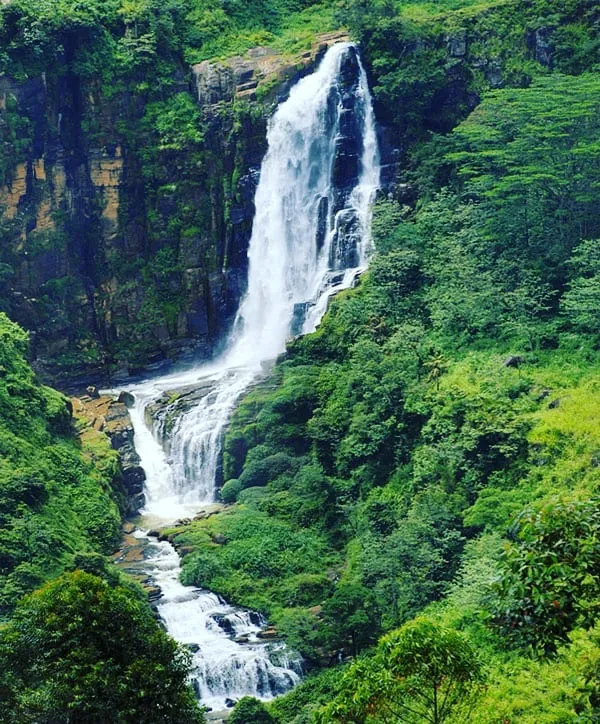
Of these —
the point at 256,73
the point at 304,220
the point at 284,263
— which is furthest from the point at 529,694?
the point at 256,73

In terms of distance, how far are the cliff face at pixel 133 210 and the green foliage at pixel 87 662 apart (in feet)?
81.6

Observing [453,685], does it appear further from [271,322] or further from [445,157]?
[271,322]

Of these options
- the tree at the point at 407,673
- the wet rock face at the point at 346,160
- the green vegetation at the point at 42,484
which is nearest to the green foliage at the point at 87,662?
the tree at the point at 407,673

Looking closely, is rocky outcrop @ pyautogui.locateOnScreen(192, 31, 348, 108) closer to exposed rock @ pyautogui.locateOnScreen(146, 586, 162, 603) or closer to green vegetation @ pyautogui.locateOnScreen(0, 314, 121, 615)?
green vegetation @ pyautogui.locateOnScreen(0, 314, 121, 615)

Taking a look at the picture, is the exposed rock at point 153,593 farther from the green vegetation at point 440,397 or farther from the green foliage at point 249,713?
the green foliage at point 249,713

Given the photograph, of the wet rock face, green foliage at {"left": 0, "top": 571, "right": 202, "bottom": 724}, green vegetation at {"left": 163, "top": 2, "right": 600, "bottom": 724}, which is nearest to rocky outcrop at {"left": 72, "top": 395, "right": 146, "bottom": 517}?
green vegetation at {"left": 163, "top": 2, "right": 600, "bottom": 724}

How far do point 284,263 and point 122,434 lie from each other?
29.4 ft

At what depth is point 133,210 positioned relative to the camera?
4028cm

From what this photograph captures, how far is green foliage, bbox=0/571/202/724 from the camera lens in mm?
14094

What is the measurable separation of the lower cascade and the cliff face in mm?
913

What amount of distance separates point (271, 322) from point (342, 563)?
547 inches

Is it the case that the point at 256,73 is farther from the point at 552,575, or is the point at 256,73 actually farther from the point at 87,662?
the point at 552,575

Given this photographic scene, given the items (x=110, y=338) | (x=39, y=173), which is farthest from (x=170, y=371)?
(x=39, y=173)

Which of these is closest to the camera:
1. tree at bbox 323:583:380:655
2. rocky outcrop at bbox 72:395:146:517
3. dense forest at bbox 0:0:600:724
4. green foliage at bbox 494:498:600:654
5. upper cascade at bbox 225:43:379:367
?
green foliage at bbox 494:498:600:654
